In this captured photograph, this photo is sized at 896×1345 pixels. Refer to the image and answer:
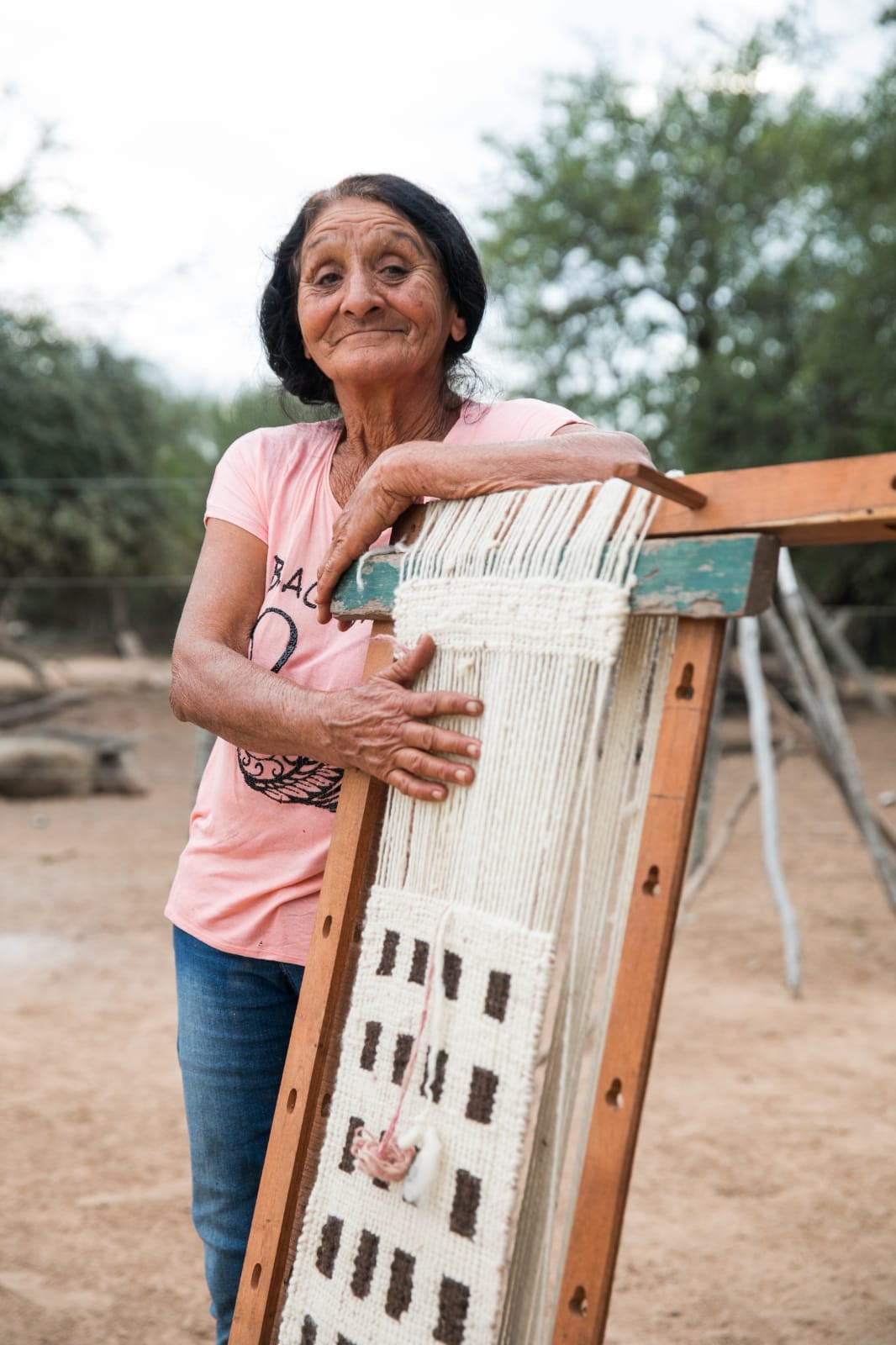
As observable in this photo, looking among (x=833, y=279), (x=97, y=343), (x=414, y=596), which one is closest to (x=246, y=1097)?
(x=414, y=596)

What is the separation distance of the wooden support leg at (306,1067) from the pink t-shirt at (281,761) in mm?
168

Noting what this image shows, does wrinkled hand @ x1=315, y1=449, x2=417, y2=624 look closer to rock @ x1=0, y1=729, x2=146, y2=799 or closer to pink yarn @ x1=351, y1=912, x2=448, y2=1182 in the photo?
pink yarn @ x1=351, y1=912, x2=448, y2=1182

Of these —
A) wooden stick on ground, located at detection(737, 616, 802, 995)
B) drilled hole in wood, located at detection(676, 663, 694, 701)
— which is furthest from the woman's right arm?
wooden stick on ground, located at detection(737, 616, 802, 995)

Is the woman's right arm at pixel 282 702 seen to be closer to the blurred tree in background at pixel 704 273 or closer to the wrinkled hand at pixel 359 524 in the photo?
the wrinkled hand at pixel 359 524

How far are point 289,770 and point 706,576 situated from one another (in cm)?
76

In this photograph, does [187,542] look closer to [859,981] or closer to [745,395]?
[745,395]

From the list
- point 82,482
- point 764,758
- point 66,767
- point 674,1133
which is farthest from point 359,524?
point 82,482

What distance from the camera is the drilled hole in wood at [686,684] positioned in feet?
4.29

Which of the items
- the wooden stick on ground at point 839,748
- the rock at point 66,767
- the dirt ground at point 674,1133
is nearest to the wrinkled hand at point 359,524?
the dirt ground at point 674,1133

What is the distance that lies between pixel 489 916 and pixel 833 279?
14.8 meters

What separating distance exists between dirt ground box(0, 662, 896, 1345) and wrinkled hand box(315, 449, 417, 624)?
2.09m

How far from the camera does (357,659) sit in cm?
176

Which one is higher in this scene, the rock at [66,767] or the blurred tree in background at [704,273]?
the blurred tree in background at [704,273]

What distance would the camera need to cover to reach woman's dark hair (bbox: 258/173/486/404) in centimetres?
176
